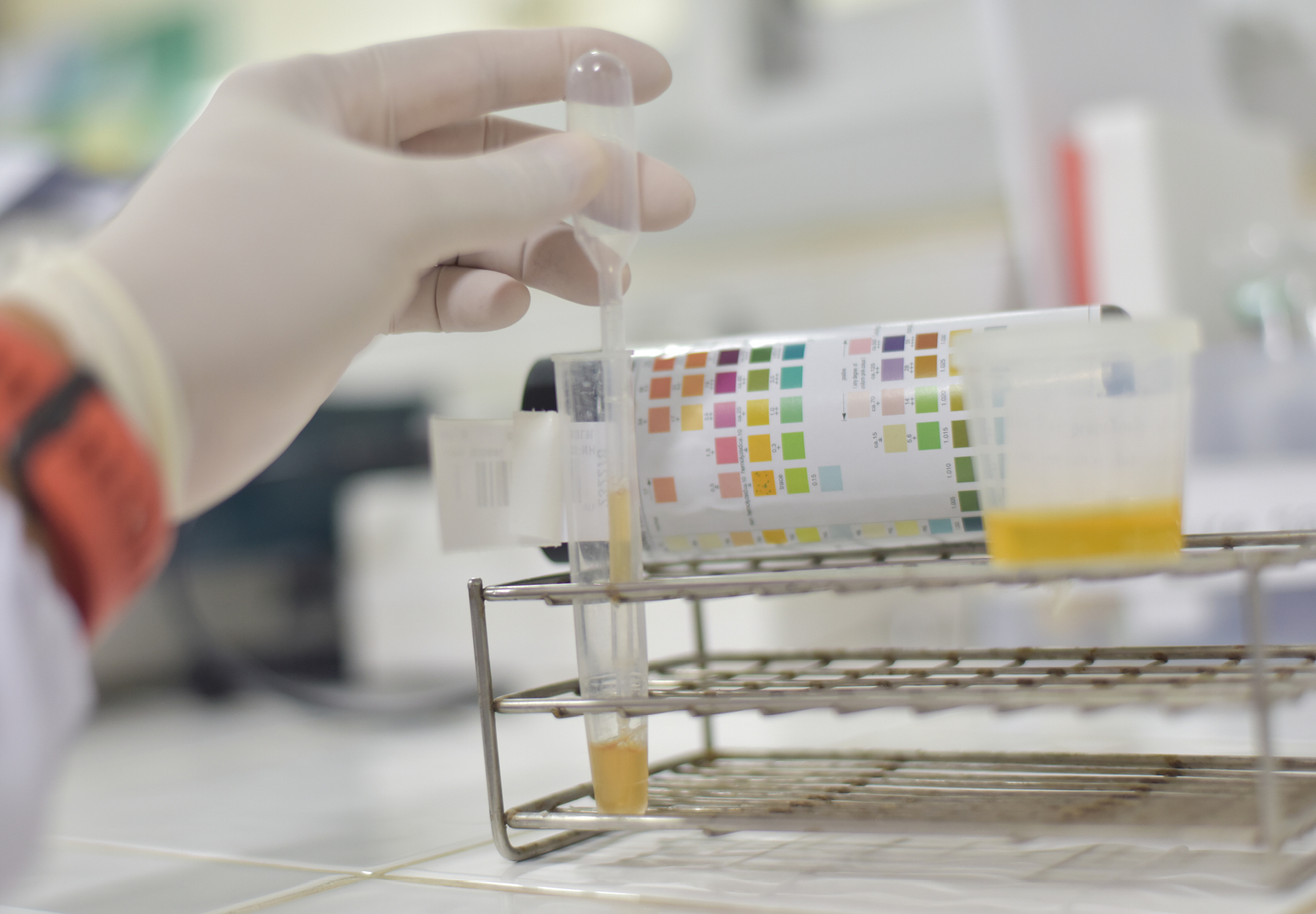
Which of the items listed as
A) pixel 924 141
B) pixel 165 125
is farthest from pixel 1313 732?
pixel 165 125

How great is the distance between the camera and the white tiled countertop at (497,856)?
35 cm

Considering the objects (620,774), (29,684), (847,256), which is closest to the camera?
(29,684)

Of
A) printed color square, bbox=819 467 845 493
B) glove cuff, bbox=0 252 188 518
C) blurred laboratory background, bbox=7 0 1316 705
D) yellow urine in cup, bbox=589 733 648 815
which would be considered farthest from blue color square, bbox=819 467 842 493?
blurred laboratory background, bbox=7 0 1316 705

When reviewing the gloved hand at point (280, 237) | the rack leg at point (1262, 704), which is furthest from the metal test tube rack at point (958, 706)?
the gloved hand at point (280, 237)

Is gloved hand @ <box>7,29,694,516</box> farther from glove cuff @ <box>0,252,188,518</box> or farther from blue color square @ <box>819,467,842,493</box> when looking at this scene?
blue color square @ <box>819,467,842,493</box>

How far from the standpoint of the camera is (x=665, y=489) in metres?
0.43

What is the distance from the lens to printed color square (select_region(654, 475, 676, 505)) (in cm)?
43

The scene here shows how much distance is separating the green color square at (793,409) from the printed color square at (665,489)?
47 mm

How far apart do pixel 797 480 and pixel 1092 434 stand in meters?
0.11

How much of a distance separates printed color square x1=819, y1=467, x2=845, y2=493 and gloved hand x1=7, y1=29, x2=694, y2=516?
126 mm

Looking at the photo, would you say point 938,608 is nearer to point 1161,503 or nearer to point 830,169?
point 830,169

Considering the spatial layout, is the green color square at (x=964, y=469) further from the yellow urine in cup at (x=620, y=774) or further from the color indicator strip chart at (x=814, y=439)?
the yellow urine in cup at (x=620, y=774)

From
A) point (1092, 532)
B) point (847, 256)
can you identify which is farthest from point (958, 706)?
point (847, 256)

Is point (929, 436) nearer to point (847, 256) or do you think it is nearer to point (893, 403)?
point (893, 403)
